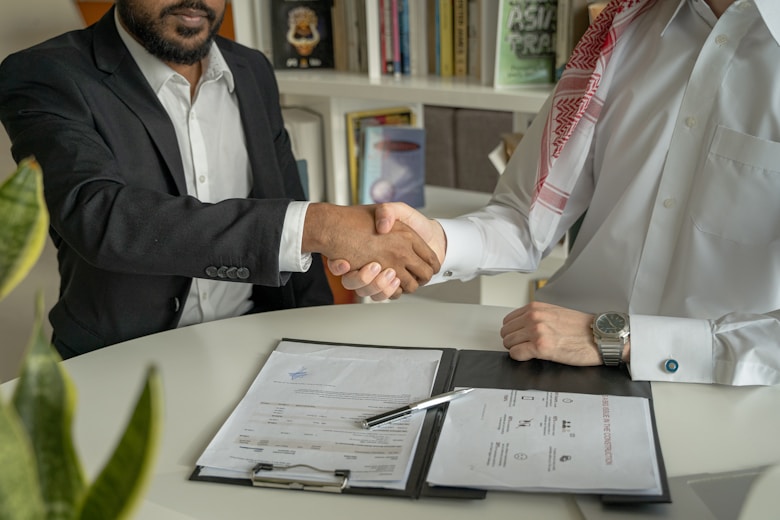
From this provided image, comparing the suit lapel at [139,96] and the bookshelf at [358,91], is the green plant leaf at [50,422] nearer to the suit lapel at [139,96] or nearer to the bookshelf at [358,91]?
the suit lapel at [139,96]

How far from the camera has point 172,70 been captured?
173 centimetres

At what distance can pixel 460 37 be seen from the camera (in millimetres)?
2402

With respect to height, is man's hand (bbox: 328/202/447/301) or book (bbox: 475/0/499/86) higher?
book (bbox: 475/0/499/86)

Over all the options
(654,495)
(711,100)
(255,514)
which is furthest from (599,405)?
(711,100)

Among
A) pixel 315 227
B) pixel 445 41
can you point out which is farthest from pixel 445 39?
pixel 315 227

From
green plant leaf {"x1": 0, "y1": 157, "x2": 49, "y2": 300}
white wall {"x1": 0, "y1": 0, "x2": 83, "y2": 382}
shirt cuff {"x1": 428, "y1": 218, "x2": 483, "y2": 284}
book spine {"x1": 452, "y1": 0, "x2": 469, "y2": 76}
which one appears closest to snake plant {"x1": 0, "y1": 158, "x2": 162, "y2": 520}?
green plant leaf {"x1": 0, "y1": 157, "x2": 49, "y2": 300}

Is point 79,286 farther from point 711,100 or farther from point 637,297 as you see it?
point 711,100

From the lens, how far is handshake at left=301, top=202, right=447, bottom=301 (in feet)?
4.74

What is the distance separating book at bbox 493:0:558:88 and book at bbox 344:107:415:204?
0.56 m

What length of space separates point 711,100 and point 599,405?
0.61 m

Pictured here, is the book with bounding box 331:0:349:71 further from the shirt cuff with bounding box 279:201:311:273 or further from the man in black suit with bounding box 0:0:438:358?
the shirt cuff with bounding box 279:201:311:273

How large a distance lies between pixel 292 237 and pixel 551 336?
1.52ft

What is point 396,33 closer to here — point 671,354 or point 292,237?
point 292,237

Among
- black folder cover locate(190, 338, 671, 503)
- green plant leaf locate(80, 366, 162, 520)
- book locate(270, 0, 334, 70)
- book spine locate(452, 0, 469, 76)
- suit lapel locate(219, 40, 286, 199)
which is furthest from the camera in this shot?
book locate(270, 0, 334, 70)
